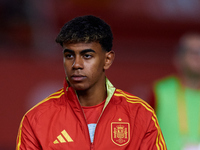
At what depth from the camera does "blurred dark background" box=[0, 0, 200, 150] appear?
5.29 m

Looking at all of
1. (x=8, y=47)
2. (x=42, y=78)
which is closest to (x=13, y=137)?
(x=42, y=78)

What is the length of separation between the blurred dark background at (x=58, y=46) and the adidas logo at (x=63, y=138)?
8.72 feet

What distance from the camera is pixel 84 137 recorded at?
2.42m

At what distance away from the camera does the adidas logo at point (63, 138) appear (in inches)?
95.0

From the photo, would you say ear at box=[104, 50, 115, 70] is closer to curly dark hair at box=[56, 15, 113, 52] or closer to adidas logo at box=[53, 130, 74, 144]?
curly dark hair at box=[56, 15, 113, 52]

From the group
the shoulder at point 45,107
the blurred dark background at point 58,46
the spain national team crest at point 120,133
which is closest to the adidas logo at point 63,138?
the shoulder at point 45,107

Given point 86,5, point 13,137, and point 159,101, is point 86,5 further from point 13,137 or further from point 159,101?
point 159,101

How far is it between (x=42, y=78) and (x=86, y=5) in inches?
58.2

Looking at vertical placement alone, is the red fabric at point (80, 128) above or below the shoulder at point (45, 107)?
below

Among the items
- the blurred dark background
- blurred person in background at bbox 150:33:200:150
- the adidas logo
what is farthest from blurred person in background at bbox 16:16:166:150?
the blurred dark background

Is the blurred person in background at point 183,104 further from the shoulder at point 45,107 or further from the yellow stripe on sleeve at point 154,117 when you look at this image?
the shoulder at point 45,107

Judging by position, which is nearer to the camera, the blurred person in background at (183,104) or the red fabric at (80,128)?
the red fabric at (80,128)

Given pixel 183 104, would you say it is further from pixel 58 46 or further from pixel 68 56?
pixel 58 46

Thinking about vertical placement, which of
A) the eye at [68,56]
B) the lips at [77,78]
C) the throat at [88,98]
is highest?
the eye at [68,56]
